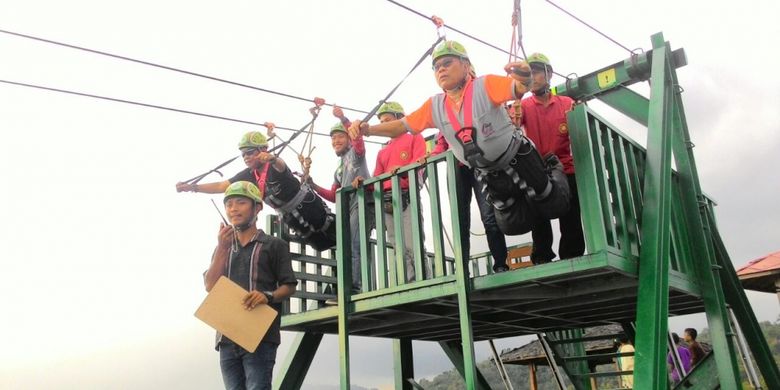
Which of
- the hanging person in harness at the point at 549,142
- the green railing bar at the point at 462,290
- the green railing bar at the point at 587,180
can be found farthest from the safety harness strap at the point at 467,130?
the hanging person in harness at the point at 549,142

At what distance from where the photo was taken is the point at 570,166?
547cm

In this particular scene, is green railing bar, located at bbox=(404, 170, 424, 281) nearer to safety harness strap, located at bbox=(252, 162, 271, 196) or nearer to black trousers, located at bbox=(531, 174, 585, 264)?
black trousers, located at bbox=(531, 174, 585, 264)

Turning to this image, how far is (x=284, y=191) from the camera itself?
6539 millimetres

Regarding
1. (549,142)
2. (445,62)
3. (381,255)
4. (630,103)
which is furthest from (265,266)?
(630,103)

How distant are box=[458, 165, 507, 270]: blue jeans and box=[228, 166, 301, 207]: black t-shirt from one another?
1.97 metres

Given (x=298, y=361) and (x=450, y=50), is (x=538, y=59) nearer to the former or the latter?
(x=450, y=50)

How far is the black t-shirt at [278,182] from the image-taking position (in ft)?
21.2

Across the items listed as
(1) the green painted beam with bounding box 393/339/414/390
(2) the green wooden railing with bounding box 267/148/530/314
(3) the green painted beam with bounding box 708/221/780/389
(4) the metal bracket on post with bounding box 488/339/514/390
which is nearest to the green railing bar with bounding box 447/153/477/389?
(2) the green wooden railing with bounding box 267/148/530/314

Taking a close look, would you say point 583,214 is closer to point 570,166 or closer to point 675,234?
point 570,166

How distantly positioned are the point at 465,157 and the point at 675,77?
11.0ft

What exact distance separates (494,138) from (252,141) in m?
2.94

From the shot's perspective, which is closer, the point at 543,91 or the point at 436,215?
the point at 436,215

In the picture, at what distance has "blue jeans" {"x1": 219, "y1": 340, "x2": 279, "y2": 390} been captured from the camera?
4.59 m

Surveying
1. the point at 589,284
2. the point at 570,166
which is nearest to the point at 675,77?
the point at 570,166
